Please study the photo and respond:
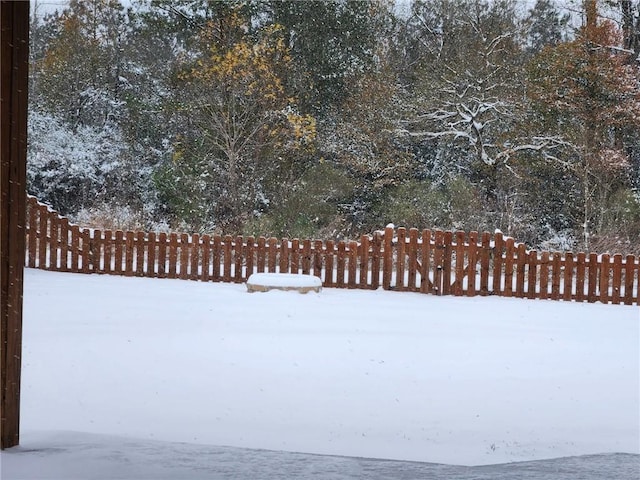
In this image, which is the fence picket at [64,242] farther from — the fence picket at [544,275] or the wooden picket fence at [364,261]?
the fence picket at [544,275]

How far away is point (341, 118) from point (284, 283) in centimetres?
786

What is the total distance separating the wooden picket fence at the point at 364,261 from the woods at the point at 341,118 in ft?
10.5

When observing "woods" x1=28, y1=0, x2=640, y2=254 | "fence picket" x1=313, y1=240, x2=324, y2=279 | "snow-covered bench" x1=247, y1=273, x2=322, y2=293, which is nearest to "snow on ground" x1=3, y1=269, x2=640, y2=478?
"snow-covered bench" x1=247, y1=273, x2=322, y2=293

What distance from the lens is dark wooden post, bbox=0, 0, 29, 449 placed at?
121 inches

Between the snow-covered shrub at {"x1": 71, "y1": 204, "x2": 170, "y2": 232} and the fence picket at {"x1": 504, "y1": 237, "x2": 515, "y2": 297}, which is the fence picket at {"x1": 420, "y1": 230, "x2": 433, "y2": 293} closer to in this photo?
the fence picket at {"x1": 504, "y1": 237, "x2": 515, "y2": 297}

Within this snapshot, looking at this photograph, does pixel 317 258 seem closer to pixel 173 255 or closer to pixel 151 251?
pixel 173 255

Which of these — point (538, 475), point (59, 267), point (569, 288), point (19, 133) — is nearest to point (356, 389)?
point (538, 475)

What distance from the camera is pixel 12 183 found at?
3.13m

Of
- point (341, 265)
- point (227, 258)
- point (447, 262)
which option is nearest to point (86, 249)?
point (227, 258)

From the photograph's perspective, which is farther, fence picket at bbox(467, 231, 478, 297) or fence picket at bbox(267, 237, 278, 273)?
fence picket at bbox(267, 237, 278, 273)

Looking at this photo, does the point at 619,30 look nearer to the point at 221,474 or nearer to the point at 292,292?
the point at 292,292

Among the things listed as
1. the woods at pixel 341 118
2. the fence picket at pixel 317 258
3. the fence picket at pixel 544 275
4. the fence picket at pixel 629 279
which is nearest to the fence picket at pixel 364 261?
the fence picket at pixel 317 258

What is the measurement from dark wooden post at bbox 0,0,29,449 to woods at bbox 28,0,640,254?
11508 millimetres

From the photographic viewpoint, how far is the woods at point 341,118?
51.1 ft
